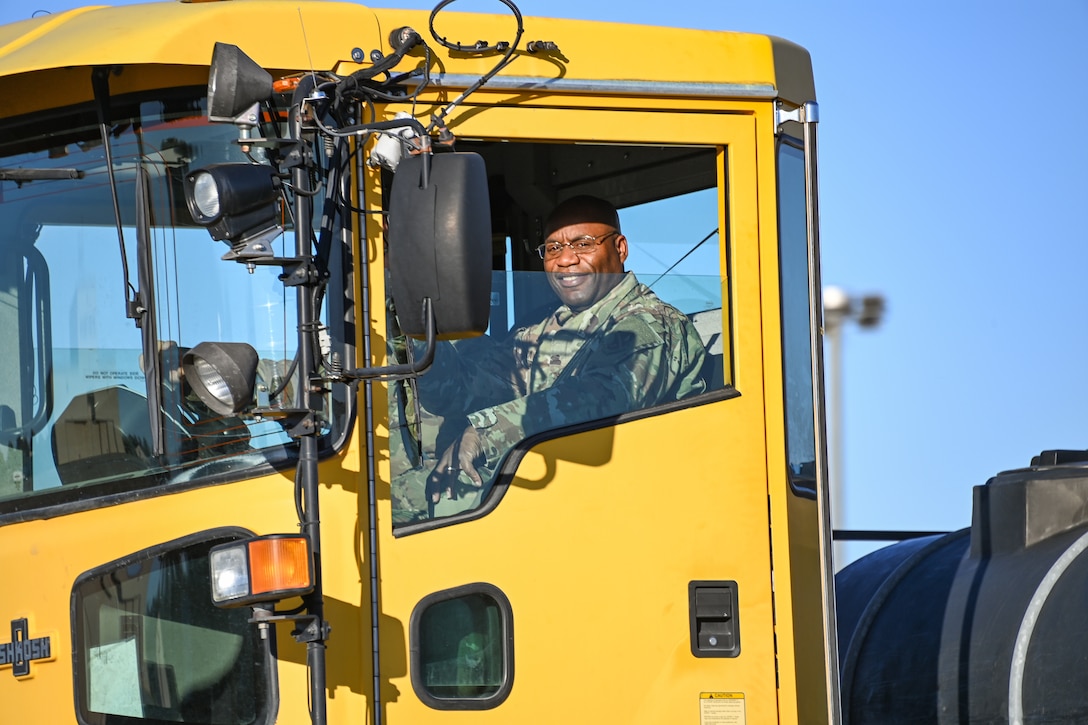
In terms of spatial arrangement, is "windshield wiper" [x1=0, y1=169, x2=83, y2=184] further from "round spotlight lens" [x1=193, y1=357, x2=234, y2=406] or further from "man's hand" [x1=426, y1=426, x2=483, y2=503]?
"man's hand" [x1=426, y1=426, x2=483, y2=503]

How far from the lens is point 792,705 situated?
3074mm

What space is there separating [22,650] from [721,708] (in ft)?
5.14

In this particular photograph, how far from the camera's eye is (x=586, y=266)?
3.33 m

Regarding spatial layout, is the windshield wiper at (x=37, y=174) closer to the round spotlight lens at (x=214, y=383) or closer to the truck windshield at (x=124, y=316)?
the truck windshield at (x=124, y=316)

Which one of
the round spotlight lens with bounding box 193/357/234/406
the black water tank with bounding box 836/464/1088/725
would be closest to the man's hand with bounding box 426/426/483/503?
the round spotlight lens with bounding box 193/357/234/406

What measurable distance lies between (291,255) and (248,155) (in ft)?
0.78

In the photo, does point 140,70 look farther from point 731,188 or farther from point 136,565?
point 731,188

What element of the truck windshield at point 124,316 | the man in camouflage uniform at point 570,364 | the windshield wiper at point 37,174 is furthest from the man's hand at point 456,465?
the windshield wiper at point 37,174

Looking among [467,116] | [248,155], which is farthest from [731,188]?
[248,155]

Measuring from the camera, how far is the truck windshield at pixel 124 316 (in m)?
2.93

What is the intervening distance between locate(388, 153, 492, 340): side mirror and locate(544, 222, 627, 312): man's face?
603 millimetres

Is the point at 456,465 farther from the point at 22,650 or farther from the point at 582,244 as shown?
the point at 22,650

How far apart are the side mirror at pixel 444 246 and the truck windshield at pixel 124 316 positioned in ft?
1.29

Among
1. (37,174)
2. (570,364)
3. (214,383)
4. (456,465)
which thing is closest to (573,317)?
(570,364)
